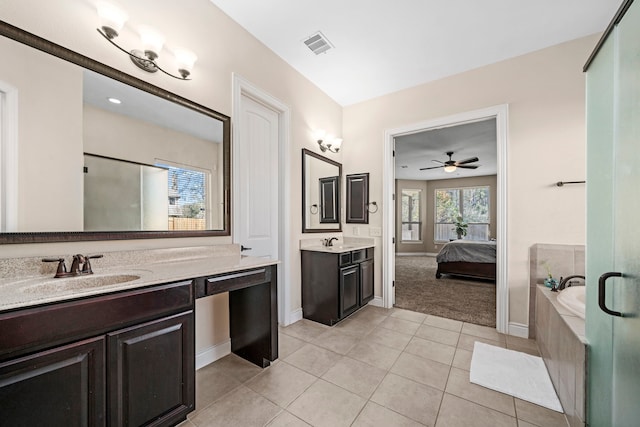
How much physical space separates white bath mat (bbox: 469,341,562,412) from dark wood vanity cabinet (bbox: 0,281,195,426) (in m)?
2.03

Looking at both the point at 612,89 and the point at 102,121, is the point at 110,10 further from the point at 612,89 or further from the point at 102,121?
the point at 612,89

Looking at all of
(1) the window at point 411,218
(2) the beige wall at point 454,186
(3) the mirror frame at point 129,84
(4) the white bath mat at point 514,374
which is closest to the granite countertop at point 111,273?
(3) the mirror frame at point 129,84

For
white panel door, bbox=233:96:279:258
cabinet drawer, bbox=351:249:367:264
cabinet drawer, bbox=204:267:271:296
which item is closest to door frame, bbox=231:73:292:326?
white panel door, bbox=233:96:279:258

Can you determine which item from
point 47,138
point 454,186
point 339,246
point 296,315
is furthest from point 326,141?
point 454,186

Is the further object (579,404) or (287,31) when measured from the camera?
(287,31)

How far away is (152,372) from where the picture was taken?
125cm

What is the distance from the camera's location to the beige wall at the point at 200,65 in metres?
1.33

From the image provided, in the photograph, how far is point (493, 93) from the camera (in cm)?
277

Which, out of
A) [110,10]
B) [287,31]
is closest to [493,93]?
[287,31]

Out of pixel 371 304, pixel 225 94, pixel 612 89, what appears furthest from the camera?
pixel 371 304

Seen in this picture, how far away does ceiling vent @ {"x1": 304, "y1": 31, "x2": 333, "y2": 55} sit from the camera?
2.43 meters

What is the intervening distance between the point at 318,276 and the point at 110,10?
8.74 ft

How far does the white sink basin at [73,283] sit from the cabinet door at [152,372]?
0.35 meters

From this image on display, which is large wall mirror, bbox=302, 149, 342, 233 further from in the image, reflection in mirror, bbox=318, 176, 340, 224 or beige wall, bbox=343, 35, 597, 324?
beige wall, bbox=343, 35, 597, 324
